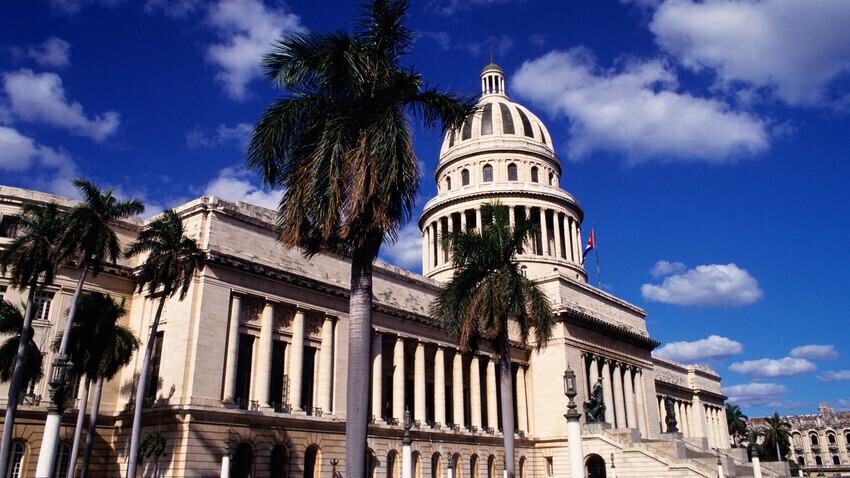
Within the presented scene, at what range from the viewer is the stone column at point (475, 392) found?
50188 mm

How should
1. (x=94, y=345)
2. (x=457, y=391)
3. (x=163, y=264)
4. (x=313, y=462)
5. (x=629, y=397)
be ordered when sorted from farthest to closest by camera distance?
1. (x=629, y=397)
2. (x=457, y=391)
3. (x=313, y=462)
4. (x=94, y=345)
5. (x=163, y=264)

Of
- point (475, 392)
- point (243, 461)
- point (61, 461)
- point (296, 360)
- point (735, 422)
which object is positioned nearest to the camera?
point (61, 461)

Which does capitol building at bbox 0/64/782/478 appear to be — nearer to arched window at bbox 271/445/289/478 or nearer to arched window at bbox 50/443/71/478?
arched window at bbox 271/445/289/478

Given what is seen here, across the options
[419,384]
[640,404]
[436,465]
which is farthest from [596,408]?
[640,404]

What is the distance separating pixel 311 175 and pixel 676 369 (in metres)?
74.4

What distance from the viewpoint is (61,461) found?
3344 cm

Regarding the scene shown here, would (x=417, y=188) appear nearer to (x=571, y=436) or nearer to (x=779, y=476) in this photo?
(x=571, y=436)

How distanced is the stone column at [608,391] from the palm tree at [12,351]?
1593 inches

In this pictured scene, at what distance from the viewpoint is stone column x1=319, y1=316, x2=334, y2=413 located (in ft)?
129

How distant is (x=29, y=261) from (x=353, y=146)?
16.7m

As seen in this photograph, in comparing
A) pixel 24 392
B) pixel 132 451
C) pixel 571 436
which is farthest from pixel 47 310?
pixel 571 436

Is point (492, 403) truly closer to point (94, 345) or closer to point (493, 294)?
point (493, 294)

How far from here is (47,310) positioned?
35312mm

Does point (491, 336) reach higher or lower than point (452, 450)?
higher
